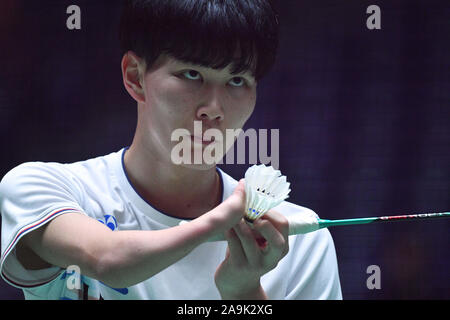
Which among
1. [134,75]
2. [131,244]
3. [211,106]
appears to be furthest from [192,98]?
[131,244]

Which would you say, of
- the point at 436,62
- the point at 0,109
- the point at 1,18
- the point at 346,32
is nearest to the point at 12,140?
the point at 0,109

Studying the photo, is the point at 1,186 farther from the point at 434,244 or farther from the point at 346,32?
the point at 434,244

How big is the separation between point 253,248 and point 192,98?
0.22 metres

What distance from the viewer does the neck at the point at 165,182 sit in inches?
35.6

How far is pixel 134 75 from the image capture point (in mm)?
910

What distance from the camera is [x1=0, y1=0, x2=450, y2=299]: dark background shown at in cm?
110

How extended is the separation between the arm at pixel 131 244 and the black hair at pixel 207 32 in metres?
0.22

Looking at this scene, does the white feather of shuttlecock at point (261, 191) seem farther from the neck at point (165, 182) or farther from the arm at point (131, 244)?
the neck at point (165, 182)

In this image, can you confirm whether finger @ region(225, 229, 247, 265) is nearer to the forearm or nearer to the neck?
the forearm

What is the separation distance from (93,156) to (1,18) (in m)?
0.27

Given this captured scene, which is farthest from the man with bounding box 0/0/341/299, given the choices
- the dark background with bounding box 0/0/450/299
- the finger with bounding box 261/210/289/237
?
the dark background with bounding box 0/0/450/299

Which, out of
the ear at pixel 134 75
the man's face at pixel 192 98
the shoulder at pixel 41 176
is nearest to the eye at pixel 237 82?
the man's face at pixel 192 98

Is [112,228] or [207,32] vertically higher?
[207,32]

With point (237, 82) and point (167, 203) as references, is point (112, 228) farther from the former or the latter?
point (237, 82)
